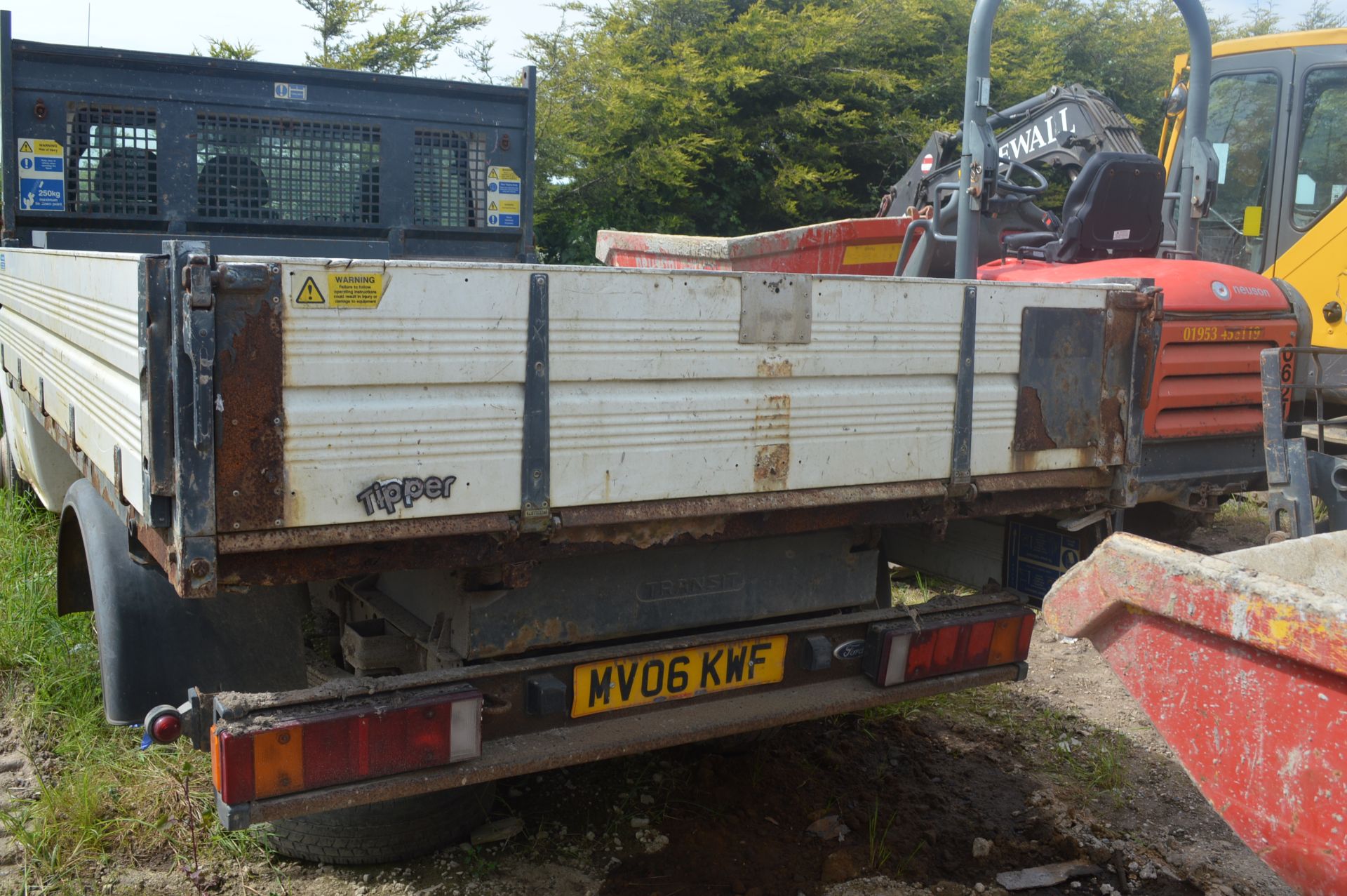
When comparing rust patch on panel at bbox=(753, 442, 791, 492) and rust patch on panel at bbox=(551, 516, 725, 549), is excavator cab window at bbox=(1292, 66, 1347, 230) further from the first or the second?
rust patch on panel at bbox=(551, 516, 725, 549)

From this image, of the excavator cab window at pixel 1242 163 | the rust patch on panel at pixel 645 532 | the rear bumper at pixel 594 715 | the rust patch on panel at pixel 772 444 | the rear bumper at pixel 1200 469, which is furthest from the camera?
the excavator cab window at pixel 1242 163

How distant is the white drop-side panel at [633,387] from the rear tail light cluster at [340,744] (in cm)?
47

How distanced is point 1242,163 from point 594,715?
21.3 feet

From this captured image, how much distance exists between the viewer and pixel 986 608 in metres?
3.36

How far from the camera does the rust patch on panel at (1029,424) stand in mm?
3072

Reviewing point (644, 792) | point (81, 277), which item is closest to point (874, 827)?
point (644, 792)

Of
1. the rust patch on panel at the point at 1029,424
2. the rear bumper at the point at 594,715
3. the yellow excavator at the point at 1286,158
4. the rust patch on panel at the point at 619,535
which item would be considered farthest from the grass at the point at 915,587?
the yellow excavator at the point at 1286,158

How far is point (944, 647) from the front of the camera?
3.22 metres

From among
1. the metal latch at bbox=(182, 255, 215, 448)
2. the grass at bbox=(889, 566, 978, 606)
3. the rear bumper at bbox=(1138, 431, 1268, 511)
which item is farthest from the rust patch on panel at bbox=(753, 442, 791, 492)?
the rear bumper at bbox=(1138, 431, 1268, 511)

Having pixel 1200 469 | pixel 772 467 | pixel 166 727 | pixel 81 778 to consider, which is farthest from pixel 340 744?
pixel 1200 469

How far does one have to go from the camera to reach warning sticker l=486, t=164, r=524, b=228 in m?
5.31

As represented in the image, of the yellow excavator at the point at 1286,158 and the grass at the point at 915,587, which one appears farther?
the yellow excavator at the point at 1286,158

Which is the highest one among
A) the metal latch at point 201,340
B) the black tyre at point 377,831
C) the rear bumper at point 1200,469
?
the metal latch at point 201,340

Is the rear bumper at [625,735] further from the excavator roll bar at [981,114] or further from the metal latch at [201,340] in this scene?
the excavator roll bar at [981,114]
